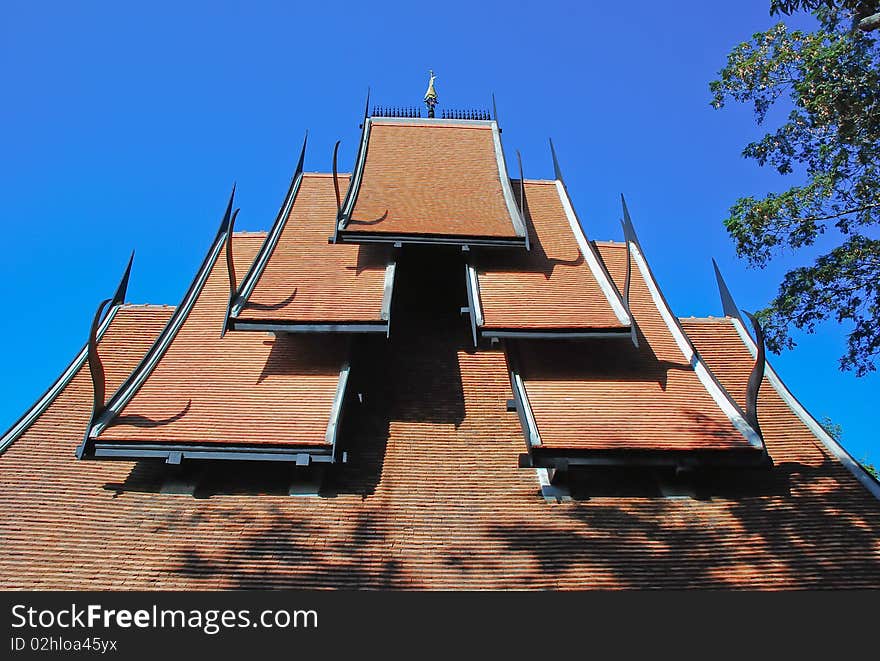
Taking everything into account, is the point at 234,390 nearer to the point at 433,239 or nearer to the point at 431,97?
the point at 433,239

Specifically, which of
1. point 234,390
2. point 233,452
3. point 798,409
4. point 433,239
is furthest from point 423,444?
point 798,409

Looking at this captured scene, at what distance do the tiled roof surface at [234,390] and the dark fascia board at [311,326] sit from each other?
49cm

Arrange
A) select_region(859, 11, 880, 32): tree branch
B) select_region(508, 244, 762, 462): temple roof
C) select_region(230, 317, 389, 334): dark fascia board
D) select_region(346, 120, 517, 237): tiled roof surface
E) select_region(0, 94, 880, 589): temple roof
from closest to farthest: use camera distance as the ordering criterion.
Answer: select_region(0, 94, 880, 589): temple roof, select_region(859, 11, 880, 32): tree branch, select_region(508, 244, 762, 462): temple roof, select_region(230, 317, 389, 334): dark fascia board, select_region(346, 120, 517, 237): tiled roof surface

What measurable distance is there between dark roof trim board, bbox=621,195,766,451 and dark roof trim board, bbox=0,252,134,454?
9.47 metres

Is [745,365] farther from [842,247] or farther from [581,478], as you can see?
[581,478]

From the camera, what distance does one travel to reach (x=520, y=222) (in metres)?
11.6

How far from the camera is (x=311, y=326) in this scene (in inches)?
363

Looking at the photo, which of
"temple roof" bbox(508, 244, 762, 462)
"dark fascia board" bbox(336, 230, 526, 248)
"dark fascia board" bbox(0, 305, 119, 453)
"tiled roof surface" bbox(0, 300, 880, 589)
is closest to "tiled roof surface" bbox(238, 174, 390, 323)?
"dark fascia board" bbox(336, 230, 526, 248)

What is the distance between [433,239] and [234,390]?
448 cm

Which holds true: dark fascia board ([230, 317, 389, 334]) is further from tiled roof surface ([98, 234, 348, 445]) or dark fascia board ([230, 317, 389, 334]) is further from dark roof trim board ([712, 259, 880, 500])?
dark roof trim board ([712, 259, 880, 500])

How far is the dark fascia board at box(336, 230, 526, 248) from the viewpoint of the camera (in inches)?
425

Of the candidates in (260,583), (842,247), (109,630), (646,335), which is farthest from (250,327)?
(842,247)

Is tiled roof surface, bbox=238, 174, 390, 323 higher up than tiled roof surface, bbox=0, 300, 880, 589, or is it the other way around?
Result: tiled roof surface, bbox=238, 174, 390, 323

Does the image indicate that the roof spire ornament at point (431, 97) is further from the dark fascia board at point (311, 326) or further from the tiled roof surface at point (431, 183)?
the dark fascia board at point (311, 326)
